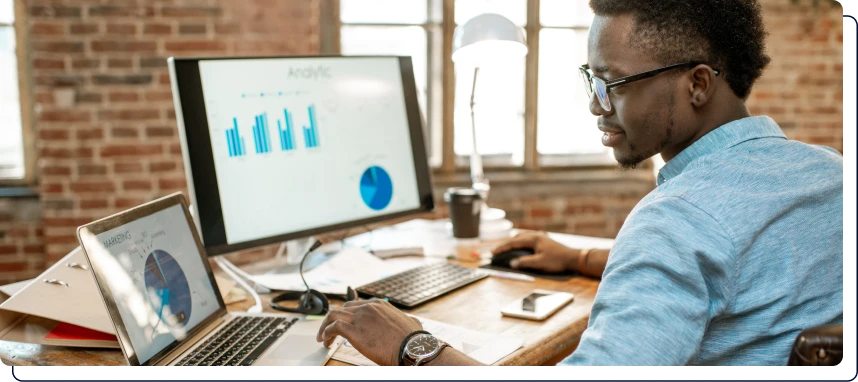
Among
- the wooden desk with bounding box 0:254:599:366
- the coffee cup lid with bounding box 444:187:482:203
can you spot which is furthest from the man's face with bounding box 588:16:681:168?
the coffee cup lid with bounding box 444:187:482:203

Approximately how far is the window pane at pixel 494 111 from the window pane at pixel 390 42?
0.19 m

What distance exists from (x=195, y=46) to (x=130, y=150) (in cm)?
50

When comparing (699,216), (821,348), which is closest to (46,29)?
(699,216)

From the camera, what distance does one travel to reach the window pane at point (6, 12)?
3.19 metres

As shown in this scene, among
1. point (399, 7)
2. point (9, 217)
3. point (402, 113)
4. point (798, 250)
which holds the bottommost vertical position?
point (9, 217)

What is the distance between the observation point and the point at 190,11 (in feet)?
9.96

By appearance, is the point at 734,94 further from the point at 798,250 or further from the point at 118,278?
the point at 118,278

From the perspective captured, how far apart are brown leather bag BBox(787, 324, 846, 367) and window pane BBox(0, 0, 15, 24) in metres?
3.40

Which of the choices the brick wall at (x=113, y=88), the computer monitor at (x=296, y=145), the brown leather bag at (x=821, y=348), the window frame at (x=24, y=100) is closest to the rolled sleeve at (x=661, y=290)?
the brown leather bag at (x=821, y=348)

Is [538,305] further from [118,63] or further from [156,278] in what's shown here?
[118,63]

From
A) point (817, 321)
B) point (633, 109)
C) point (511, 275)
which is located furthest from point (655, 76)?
point (511, 275)

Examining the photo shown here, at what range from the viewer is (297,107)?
1612 mm

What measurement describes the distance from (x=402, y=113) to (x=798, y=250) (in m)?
1.07

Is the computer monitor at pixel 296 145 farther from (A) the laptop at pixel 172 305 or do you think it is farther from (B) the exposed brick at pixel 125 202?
(B) the exposed brick at pixel 125 202
